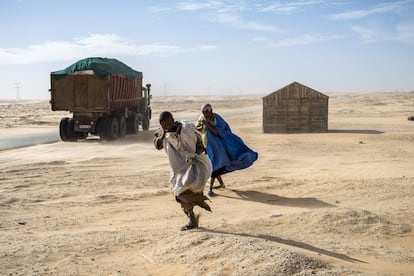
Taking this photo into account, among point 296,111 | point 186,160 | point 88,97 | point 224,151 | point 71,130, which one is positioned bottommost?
point 71,130

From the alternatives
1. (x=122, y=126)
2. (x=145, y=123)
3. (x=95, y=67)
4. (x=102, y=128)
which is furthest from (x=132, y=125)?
(x=95, y=67)

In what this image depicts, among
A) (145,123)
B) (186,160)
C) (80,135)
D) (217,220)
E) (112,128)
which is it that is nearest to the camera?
(186,160)

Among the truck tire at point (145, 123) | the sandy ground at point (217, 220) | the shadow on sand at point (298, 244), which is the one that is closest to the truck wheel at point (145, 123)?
the truck tire at point (145, 123)

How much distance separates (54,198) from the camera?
7.99 m

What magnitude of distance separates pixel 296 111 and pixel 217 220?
14.2 m

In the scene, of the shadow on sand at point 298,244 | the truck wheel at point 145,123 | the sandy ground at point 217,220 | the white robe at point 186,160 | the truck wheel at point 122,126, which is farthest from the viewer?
the truck wheel at point 145,123

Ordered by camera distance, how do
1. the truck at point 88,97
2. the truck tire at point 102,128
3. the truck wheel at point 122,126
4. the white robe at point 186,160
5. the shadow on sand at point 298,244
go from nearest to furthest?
the shadow on sand at point 298,244 < the white robe at point 186,160 < the truck at point 88,97 < the truck tire at point 102,128 < the truck wheel at point 122,126

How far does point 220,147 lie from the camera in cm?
805

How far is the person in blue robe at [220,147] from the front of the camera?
7.93 metres

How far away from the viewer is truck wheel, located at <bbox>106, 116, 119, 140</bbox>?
56.9 ft

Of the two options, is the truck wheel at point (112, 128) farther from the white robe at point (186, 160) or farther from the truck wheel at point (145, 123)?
the white robe at point (186, 160)

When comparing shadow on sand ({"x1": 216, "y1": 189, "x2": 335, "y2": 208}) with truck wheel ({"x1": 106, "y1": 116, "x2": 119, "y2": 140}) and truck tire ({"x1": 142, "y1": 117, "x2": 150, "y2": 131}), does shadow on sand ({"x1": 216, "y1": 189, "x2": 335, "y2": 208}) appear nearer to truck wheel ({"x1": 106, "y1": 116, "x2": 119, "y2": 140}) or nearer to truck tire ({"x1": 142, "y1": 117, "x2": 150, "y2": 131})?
truck wheel ({"x1": 106, "y1": 116, "x2": 119, "y2": 140})

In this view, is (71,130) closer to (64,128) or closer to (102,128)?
(64,128)

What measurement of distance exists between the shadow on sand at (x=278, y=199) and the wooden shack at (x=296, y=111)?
1198 centimetres
